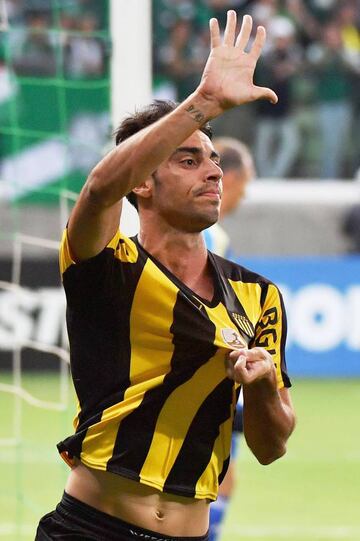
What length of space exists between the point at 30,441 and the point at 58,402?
0.95 meters

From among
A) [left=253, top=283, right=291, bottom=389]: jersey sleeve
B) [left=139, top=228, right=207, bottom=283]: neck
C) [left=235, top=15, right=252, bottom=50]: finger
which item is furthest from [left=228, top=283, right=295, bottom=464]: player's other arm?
[left=235, top=15, right=252, bottom=50]: finger

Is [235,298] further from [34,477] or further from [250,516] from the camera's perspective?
[34,477]

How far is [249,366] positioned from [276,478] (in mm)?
5570

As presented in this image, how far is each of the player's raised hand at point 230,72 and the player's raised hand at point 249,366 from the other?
65 centimetres

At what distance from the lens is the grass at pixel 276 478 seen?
7543 mm

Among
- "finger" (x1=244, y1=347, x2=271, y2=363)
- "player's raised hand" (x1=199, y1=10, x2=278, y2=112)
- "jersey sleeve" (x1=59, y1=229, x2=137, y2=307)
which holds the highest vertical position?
"player's raised hand" (x1=199, y1=10, x2=278, y2=112)

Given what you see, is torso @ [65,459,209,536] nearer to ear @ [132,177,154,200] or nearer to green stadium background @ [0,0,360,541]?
ear @ [132,177,154,200]

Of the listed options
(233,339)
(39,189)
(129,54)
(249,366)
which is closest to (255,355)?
(249,366)

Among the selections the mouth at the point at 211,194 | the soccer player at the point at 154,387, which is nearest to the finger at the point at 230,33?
the soccer player at the point at 154,387

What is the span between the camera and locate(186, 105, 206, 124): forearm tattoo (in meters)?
3.30

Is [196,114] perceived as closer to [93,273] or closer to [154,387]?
[93,273]

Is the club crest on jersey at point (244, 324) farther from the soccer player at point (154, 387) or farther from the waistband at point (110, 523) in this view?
the waistband at point (110, 523)

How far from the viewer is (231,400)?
3855 mm

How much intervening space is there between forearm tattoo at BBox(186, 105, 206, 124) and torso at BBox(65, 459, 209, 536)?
1.07 meters
